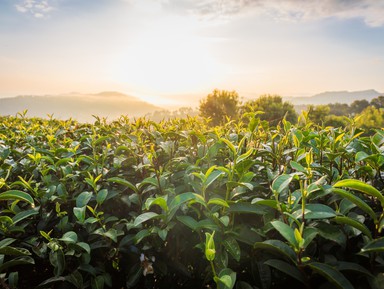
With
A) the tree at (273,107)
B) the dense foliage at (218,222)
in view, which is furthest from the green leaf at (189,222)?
the tree at (273,107)

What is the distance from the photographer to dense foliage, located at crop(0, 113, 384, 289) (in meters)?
1.28

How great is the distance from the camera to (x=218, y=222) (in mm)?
1504

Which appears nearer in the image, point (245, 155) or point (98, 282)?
point (245, 155)

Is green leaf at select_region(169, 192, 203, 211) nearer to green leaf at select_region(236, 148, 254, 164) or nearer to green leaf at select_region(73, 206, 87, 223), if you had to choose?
green leaf at select_region(236, 148, 254, 164)

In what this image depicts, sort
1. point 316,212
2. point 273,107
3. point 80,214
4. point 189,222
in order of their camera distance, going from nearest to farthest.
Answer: point 316,212 < point 189,222 < point 80,214 < point 273,107

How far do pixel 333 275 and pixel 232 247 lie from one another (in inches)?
17.8

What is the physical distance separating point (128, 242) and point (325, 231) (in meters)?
1.17

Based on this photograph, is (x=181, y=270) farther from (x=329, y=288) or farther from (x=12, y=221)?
(x=12, y=221)

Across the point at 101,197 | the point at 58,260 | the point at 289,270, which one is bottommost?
the point at 58,260

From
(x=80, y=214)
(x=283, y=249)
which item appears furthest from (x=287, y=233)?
(x=80, y=214)

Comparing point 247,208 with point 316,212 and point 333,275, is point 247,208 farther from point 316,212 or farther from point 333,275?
point 333,275

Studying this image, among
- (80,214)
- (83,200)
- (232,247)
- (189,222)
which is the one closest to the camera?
(232,247)

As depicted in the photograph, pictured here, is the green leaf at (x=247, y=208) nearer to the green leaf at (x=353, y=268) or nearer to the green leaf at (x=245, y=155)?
the green leaf at (x=245, y=155)

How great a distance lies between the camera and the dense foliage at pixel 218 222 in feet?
4.21
